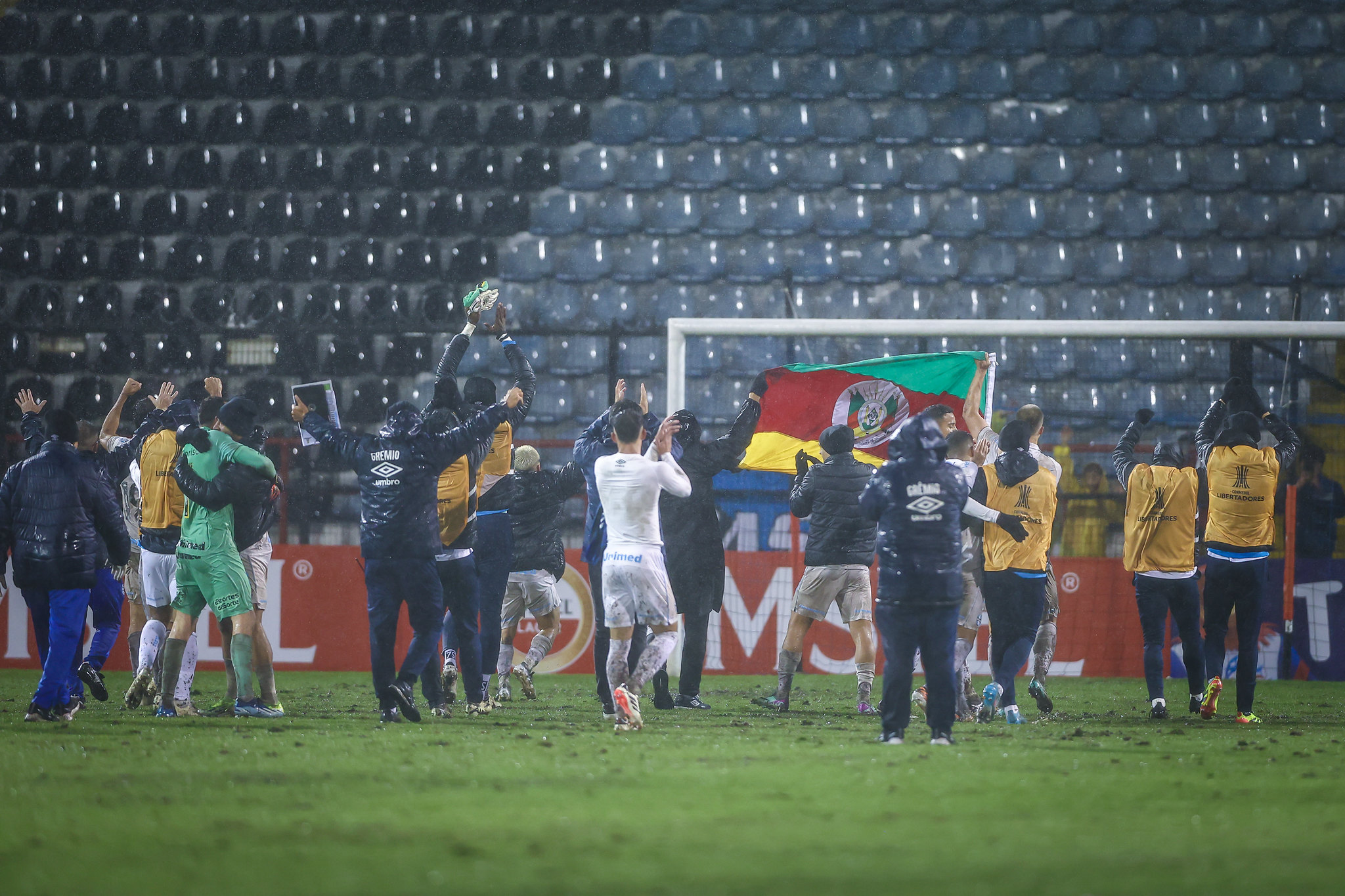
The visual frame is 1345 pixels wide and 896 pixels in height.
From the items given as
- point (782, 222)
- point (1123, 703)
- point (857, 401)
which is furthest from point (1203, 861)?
point (782, 222)

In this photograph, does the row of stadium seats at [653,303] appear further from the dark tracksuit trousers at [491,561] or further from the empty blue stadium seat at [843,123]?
the dark tracksuit trousers at [491,561]

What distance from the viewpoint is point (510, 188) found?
1861 centimetres

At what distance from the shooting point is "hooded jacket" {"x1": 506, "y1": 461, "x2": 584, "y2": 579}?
11203mm

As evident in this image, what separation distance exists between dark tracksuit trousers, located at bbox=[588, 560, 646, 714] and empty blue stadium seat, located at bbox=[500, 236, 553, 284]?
797 cm

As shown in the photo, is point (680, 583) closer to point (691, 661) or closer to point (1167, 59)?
point (691, 661)

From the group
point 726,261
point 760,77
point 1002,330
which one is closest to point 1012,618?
point 1002,330

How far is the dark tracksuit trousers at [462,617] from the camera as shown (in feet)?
32.7

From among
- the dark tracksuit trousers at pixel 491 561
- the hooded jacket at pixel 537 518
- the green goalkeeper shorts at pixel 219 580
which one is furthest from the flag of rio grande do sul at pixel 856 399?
the green goalkeeper shorts at pixel 219 580

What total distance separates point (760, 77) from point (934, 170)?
2.65m

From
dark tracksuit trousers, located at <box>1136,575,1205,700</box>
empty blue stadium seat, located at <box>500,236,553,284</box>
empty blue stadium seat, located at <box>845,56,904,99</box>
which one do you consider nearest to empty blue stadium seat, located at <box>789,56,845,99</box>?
empty blue stadium seat, located at <box>845,56,904,99</box>

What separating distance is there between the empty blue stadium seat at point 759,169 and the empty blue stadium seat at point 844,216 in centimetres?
72

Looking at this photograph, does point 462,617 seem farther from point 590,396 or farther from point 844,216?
point 844,216

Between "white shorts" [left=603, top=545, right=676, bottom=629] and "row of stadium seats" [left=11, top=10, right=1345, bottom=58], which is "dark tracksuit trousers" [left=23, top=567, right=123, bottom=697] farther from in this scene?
"row of stadium seats" [left=11, top=10, right=1345, bottom=58]

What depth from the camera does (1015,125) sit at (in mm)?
18938
